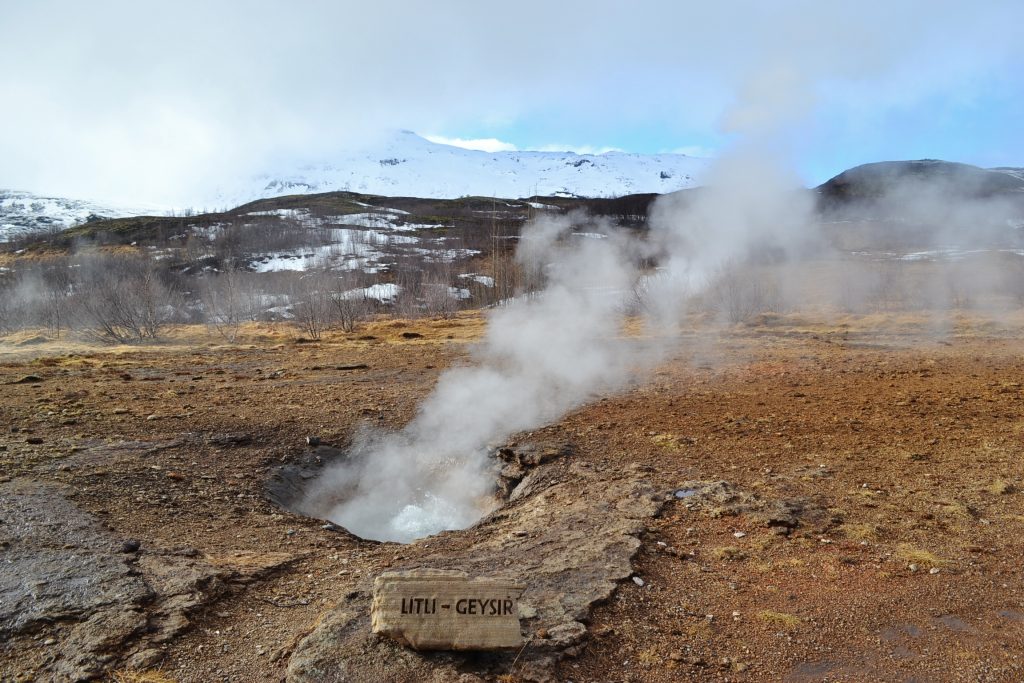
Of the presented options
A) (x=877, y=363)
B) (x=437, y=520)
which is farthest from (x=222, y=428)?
(x=877, y=363)

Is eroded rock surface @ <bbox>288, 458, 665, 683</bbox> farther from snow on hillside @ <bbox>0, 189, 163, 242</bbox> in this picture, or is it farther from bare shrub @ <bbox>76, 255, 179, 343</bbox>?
snow on hillside @ <bbox>0, 189, 163, 242</bbox>

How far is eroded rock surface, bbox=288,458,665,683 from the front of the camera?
145 inches

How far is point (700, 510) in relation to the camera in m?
6.15

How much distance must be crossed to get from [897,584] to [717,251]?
42.3 ft

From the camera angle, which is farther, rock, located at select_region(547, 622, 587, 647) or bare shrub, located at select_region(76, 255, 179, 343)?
bare shrub, located at select_region(76, 255, 179, 343)

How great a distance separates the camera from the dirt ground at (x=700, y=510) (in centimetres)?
394

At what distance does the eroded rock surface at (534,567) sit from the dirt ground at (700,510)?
6.0 inches

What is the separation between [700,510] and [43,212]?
6558 inches

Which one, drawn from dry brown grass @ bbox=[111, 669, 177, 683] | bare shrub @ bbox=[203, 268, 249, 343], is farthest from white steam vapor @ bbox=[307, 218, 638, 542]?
bare shrub @ bbox=[203, 268, 249, 343]

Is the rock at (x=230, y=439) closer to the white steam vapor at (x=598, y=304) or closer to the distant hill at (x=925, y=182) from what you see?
the white steam vapor at (x=598, y=304)

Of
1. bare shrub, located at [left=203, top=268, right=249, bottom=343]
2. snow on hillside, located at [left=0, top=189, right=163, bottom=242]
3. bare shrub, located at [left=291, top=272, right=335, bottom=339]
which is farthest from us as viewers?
snow on hillside, located at [left=0, top=189, right=163, bottom=242]

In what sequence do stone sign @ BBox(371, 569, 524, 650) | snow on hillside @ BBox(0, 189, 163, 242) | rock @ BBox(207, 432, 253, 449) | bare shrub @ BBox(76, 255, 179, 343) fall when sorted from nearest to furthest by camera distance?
stone sign @ BBox(371, 569, 524, 650) → rock @ BBox(207, 432, 253, 449) → bare shrub @ BBox(76, 255, 179, 343) → snow on hillside @ BBox(0, 189, 163, 242)

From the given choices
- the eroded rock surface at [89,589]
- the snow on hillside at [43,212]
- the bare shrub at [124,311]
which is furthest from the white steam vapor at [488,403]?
the snow on hillside at [43,212]

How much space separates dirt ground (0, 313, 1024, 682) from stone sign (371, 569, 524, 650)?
0.49 meters
